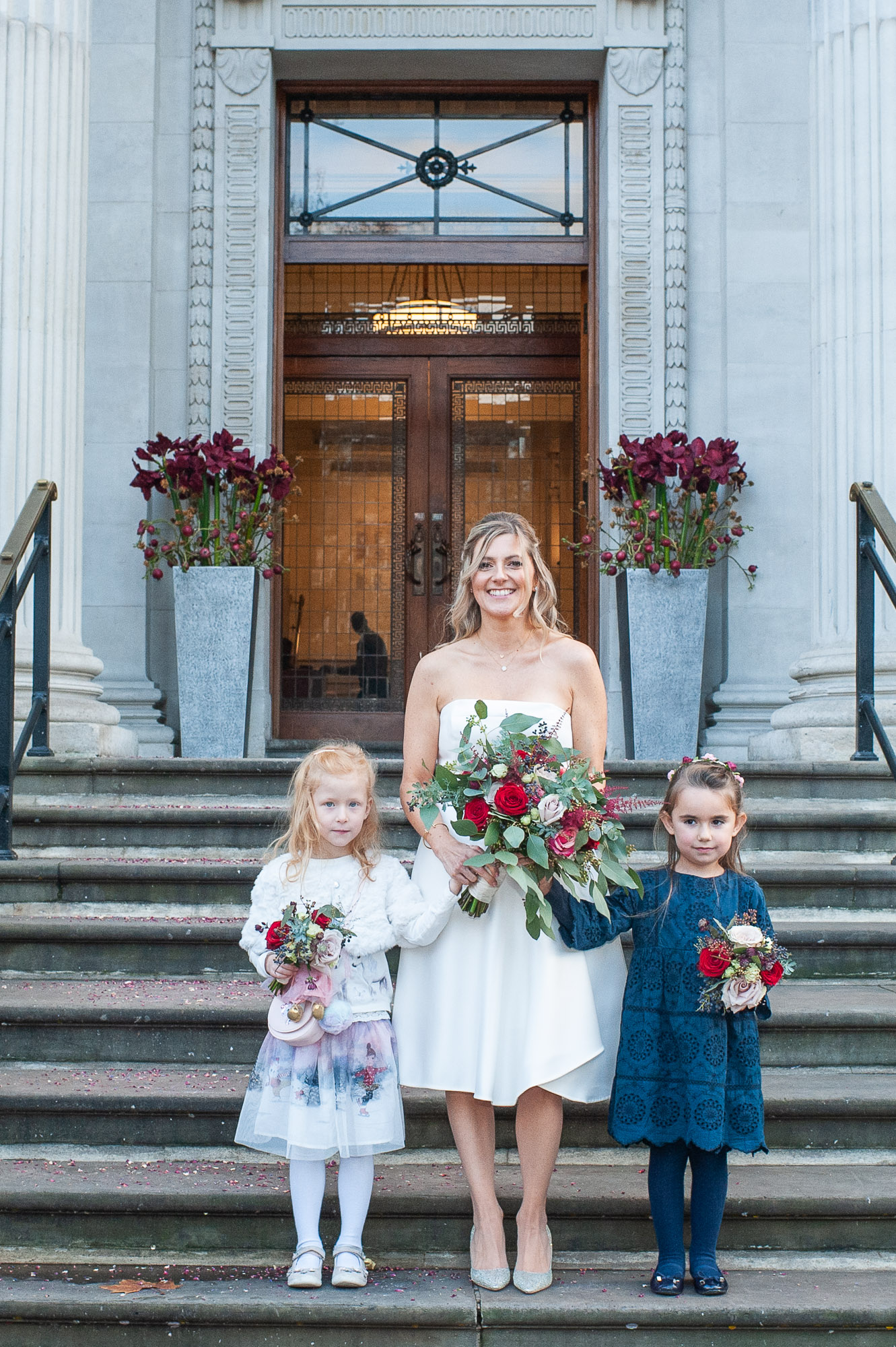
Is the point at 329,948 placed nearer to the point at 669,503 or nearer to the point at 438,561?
the point at 669,503

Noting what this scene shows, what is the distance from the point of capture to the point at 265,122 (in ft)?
27.3

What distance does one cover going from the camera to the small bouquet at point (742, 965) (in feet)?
9.91

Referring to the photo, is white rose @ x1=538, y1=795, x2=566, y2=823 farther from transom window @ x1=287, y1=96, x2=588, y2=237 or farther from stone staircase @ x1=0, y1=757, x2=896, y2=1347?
transom window @ x1=287, y1=96, x2=588, y2=237

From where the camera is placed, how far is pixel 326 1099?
10.3ft

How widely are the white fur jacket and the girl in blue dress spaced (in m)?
0.32

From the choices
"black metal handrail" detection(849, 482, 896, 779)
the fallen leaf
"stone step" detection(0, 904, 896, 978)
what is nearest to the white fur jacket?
the fallen leaf

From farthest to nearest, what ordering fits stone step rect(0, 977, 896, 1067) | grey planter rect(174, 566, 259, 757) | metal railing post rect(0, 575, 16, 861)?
grey planter rect(174, 566, 259, 757) < metal railing post rect(0, 575, 16, 861) < stone step rect(0, 977, 896, 1067)

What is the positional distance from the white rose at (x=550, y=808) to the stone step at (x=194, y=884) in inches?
85.1

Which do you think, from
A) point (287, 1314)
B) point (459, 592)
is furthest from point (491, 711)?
point (287, 1314)

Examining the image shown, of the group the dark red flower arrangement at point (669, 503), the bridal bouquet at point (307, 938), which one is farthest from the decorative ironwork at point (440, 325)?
the bridal bouquet at point (307, 938)

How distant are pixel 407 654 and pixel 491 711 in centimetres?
562

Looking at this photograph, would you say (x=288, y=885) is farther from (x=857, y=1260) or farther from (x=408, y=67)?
(x=408, y=67)

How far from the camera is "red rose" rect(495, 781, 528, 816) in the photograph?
2.88 m

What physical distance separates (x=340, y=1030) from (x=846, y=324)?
4799 millimetres
